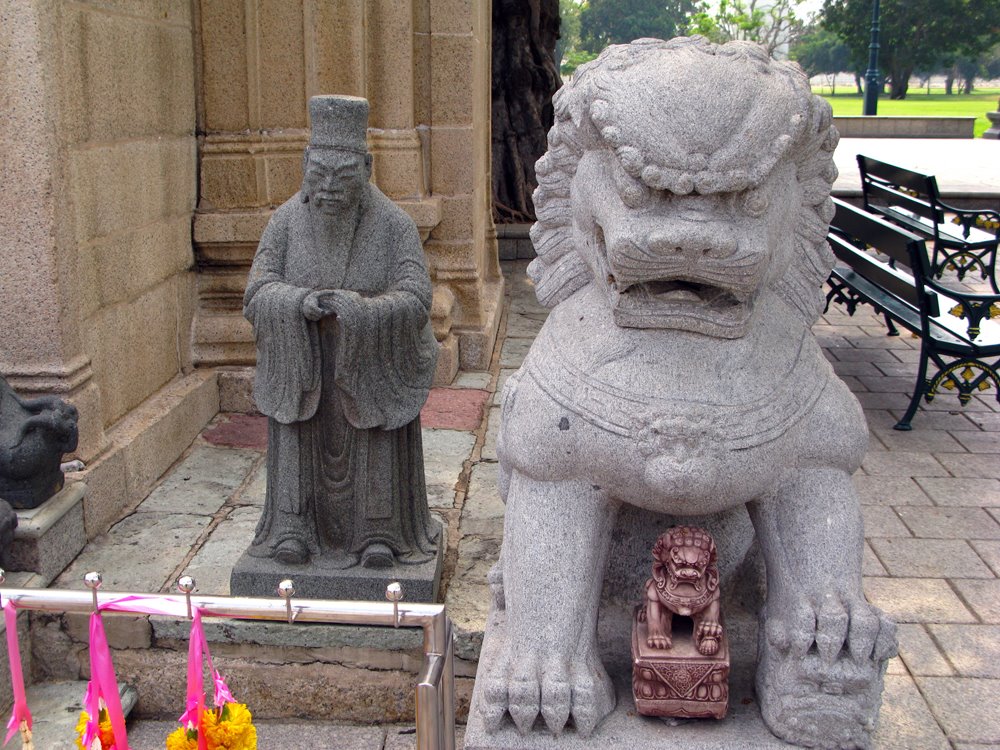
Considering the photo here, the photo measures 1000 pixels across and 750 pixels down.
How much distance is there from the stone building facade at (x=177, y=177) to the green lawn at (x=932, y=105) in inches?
928

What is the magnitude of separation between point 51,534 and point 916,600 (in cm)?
309

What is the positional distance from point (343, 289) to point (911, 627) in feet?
7.51

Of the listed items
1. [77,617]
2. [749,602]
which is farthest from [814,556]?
[77,617]

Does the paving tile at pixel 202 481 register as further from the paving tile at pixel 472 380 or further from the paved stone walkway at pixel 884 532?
the paving tile at pixel 472 380

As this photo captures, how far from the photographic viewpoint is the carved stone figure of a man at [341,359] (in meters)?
2.94

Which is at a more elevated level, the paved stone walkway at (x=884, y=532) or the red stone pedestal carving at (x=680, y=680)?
the red stone pedestal carving at (x=680, y=680)

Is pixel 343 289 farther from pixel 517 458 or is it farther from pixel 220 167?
pixel 220 167

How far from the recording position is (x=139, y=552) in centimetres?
369

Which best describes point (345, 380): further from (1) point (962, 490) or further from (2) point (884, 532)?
(1) point (962, 490)

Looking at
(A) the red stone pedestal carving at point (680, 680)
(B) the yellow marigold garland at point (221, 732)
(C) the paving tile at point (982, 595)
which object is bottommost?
(C) the paving tile at point (982, 595)

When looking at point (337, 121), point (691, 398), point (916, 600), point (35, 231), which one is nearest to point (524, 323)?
point (916, 600)

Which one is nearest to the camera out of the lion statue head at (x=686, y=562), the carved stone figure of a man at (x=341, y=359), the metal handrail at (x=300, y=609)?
the metal handrail at (x=300, y=609)

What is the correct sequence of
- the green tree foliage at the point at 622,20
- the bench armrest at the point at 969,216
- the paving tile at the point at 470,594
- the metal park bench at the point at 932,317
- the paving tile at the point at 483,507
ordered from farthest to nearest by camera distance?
the green tree foliage at the point at 622,20 → the bench armrest at the point at 969,216 → the metal park bench at the point at 932,317 → the paving tile at the point at 483,507 → the paving tile at the point at 470,594

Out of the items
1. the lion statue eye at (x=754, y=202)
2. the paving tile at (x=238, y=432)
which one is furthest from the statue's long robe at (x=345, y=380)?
the paving tile at (x=238, y=432)
